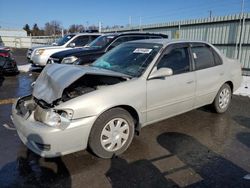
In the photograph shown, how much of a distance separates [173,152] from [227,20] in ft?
27.8

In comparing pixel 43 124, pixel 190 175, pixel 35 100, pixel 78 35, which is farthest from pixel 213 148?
pixel 78 35

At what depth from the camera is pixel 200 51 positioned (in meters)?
4.81

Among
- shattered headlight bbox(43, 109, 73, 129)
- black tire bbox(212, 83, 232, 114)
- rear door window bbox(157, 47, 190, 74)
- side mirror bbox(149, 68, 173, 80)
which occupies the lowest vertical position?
black tire bbox(212, 83, 232, 114)

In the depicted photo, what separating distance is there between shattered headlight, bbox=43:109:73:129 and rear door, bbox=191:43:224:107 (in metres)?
2.58

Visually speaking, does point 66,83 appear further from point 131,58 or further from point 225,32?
point 225,32

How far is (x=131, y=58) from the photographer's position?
4266 millimetres

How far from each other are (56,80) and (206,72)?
9.34 ft

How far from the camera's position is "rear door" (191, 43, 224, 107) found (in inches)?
181

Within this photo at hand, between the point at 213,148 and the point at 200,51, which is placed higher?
the point at 200,51

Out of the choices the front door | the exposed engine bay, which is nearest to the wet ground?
the front door

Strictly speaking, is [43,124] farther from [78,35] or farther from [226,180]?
[78,35]

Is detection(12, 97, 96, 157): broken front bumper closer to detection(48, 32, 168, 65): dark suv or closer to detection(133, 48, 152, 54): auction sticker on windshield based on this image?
detection(133, 48, 152, 54): auction sticker on windshield

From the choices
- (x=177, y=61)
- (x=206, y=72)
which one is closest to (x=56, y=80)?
(x=177, y=61)

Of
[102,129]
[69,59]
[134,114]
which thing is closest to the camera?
[102,129]
